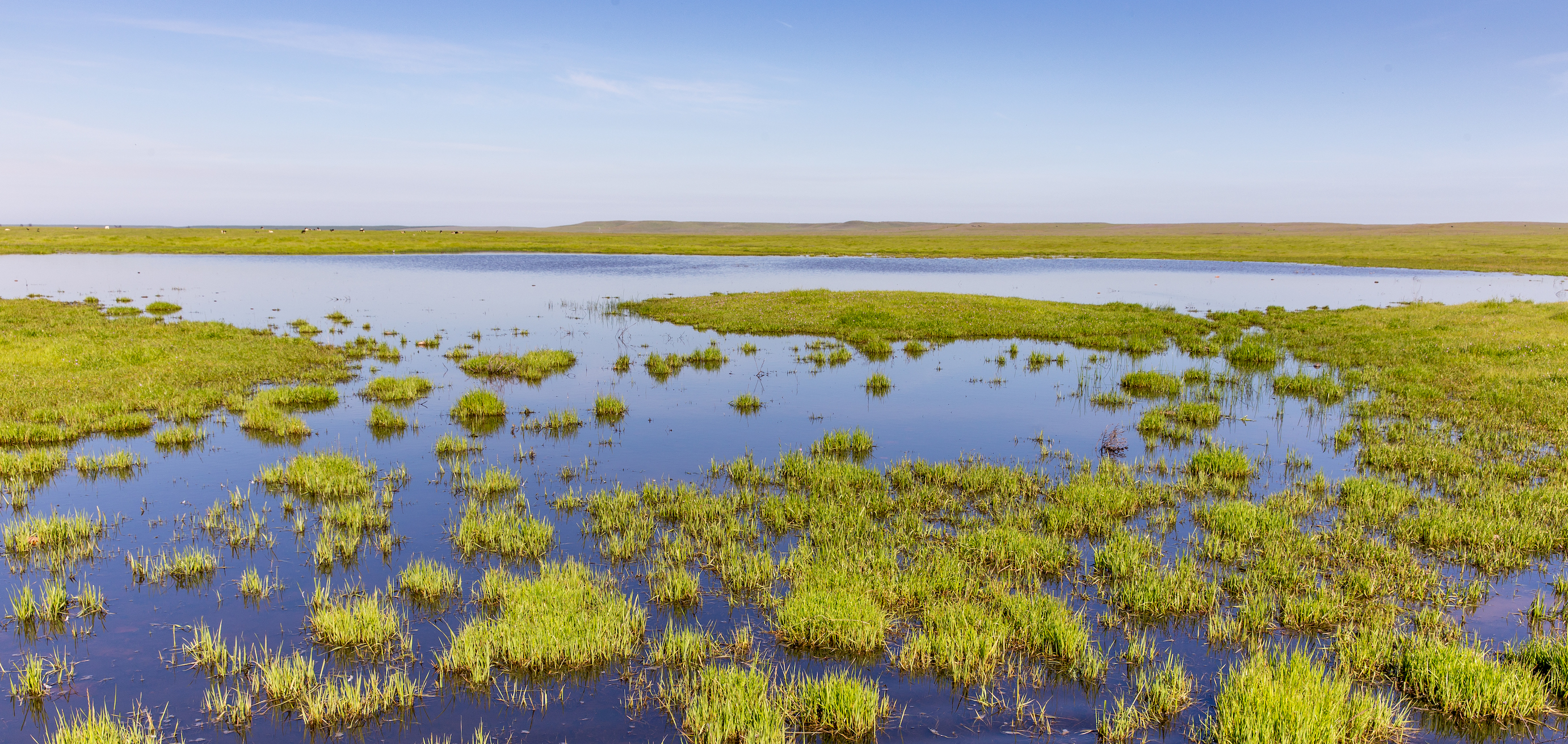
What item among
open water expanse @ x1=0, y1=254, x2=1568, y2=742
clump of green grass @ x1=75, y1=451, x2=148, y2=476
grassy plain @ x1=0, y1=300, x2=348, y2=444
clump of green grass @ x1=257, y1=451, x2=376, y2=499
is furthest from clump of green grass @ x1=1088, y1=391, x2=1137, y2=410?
grassy plain @ x1=0, y1=300, x2=348, y2=444

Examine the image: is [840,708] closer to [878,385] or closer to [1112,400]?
[878,385]

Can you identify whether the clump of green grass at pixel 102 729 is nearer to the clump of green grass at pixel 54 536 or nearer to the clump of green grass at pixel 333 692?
the clump of green grass at pixel 333 692

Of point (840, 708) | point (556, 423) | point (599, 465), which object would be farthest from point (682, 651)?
point (556, 423)

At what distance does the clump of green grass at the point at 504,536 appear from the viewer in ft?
36.6

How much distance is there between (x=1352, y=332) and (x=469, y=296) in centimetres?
4598

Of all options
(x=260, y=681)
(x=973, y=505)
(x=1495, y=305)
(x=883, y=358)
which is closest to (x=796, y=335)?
(x=883, y=358)

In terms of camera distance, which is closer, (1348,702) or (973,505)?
(1348,702)

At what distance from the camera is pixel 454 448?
53.3 ft

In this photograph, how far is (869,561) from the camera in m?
10.5

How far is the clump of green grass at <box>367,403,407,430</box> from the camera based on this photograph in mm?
18281

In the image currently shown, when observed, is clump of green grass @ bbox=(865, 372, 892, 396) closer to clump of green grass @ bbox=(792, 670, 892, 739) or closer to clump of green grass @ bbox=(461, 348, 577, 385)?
clump of green grass @ bbox=(461, 348, 577, 385)

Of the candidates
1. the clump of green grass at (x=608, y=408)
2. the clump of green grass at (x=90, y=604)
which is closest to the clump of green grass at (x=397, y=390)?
the clump of green grass at (x=608, y=408)

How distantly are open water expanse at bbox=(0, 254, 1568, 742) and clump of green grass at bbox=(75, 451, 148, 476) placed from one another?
24 cm

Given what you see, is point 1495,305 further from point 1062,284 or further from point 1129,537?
point 1129,537
